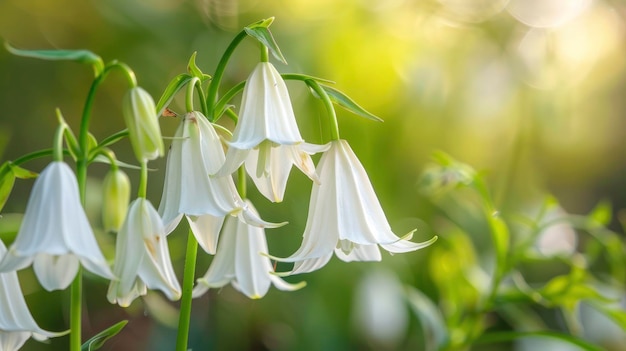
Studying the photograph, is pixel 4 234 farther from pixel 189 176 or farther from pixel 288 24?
pixel 288 24

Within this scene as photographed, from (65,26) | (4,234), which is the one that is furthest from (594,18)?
(4,234)

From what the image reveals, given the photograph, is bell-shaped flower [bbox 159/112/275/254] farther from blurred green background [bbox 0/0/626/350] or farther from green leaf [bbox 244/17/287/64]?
blurred green background [bbox 0/0/626/350]

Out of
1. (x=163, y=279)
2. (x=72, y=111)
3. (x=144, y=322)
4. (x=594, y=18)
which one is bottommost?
(x=144, y=322)

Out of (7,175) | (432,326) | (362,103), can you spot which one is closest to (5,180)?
(7,175)

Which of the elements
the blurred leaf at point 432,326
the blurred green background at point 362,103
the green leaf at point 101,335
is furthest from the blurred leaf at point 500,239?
the green leaf at point 101,335

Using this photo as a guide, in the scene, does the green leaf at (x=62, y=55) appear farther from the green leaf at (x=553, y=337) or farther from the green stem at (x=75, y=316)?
the green leaf at (x=553, y=337)

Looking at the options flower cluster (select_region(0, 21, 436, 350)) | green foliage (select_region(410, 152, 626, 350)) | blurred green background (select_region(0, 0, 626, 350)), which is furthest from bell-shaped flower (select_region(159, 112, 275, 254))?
blurred green background (select_region(0, 0, 626, 350))
